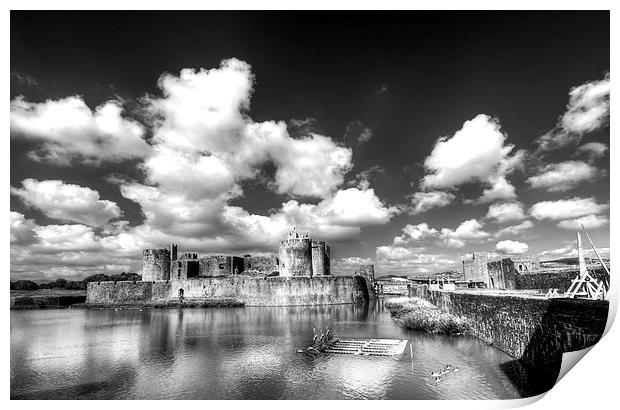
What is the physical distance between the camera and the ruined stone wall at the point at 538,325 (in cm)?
863

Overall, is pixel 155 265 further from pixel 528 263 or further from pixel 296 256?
pixel 528 263

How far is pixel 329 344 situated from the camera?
1552 cm

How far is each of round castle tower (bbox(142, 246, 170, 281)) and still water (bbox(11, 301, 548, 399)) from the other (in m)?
22.0

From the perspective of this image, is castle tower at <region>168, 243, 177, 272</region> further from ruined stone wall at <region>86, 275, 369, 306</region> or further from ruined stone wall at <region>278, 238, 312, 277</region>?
ruined stone wall at <region>278, 238, 312, 277</region>

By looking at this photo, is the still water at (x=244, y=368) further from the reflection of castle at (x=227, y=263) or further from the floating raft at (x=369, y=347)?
the reflection of castle at (x=227, y=263)

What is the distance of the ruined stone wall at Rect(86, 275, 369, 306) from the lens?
113 feet

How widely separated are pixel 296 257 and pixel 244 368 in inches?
913

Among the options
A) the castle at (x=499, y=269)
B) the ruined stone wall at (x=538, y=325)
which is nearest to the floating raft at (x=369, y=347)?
the ruined stone wall at (x=538, y=325)

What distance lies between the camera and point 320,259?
39969 mm

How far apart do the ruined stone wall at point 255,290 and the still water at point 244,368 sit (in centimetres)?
1337

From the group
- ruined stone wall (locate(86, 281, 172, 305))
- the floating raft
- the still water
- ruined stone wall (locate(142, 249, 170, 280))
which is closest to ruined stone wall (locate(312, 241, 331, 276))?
ruined stone wall (locate(86, 281, 172, 305))

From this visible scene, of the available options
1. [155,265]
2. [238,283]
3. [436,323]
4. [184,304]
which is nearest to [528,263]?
[436,323]
